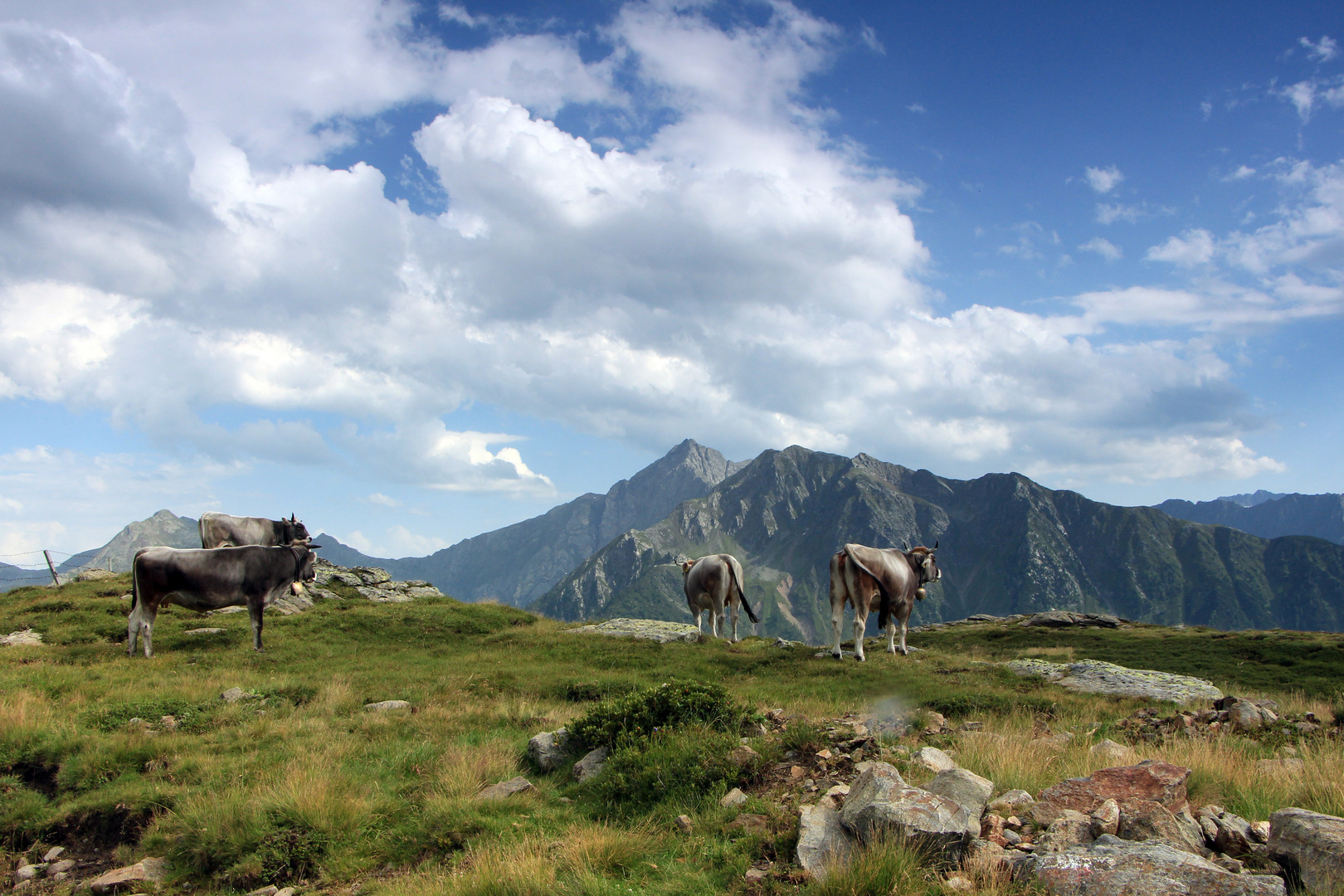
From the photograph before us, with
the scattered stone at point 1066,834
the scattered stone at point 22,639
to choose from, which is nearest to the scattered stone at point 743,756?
the scattered stone at point 1066,834

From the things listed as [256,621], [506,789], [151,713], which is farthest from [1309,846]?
[256,621]

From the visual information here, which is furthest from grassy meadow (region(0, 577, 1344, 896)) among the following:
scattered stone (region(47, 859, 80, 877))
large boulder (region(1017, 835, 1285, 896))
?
large boulder (region(1017, 835, 1285, 896))

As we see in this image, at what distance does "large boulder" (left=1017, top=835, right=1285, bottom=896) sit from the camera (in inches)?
196

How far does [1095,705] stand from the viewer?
14984 millimetres

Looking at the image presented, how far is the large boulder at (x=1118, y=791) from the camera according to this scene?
265 inches

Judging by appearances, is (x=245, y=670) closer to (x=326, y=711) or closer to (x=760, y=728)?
(x=326, y=711)

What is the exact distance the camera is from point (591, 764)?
1030 cm

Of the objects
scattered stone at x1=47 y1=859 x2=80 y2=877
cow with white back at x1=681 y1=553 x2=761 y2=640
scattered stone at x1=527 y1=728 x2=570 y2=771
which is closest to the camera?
scattered stone at x1=47 y1=859 x2=80 y2=877

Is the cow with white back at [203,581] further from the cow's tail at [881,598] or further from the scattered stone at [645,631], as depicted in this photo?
the cow's tail at [881,598]

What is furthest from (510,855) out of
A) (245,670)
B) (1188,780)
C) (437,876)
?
(245,670)

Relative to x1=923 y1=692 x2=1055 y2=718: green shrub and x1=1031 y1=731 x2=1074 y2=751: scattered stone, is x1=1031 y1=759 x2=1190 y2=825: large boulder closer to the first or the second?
x1=1031 y1=731 x2=1074 y2=751: scattered stone

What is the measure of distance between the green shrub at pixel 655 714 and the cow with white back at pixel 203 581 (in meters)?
14.9

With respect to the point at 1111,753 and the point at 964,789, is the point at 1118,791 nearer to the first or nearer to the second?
the point at 964,789

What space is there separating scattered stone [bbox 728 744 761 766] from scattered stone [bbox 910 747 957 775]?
2.04 metres
